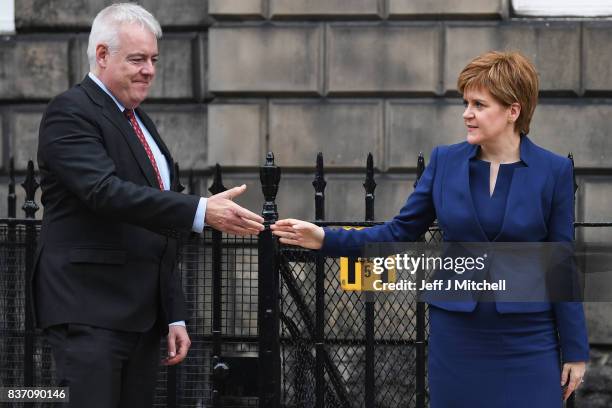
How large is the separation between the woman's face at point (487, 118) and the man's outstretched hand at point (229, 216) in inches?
31.3

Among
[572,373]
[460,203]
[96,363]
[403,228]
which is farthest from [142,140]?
[572,373]

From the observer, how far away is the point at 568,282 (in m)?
3.33

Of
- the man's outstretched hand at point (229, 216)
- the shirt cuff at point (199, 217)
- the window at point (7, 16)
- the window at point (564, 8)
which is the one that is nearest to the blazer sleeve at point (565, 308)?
the man's outstretched hand at point (229, 216)

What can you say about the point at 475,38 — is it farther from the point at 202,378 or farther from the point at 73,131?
the point at 73,131

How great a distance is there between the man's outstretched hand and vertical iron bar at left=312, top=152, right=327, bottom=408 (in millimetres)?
1451

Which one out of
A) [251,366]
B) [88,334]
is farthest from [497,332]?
[251,366]

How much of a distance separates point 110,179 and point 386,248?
978mm

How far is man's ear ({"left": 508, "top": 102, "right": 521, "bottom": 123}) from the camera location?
3354 millimetres

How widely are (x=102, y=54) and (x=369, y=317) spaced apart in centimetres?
216

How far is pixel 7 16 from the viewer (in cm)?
802

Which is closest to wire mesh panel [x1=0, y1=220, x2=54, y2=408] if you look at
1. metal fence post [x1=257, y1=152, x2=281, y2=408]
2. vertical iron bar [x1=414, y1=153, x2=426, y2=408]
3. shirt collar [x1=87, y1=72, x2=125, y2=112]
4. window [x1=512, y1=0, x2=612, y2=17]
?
metal fence post [x1=257, y1=152, x2=281, y2=408]

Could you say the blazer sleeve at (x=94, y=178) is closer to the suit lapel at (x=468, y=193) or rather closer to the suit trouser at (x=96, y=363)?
the suit trouser at (x=96, y=363)

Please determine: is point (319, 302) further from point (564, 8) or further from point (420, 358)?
point (564, 8)

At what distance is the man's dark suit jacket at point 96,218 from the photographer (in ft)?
11.0
